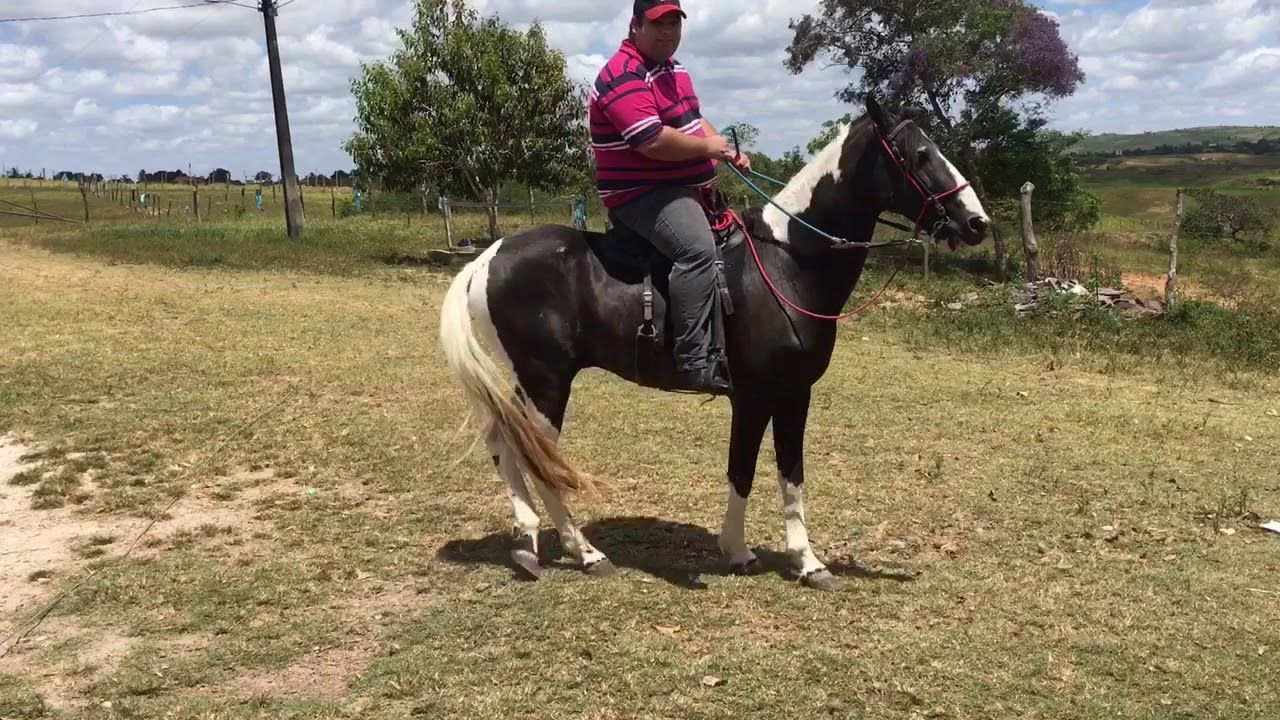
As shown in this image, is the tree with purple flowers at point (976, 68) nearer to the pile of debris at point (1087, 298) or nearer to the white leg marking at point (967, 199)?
the pile of debris at point (1087, 298)

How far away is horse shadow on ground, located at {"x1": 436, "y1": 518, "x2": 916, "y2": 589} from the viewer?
4895 millimetres

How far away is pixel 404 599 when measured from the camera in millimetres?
4508

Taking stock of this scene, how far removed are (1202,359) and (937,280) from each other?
688 cm

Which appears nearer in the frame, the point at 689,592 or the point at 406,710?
the point at 406,710

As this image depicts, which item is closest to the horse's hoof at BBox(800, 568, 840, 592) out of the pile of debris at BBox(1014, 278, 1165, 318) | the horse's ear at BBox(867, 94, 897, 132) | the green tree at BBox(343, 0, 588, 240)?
the horse's ear at BBox(867, 94, 897, 132)

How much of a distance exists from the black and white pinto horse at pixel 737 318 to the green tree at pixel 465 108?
54.2 ft

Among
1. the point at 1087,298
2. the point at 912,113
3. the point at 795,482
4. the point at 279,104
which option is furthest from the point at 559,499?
the point at 279,104

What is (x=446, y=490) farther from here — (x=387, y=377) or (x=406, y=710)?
(x=387, y=377)

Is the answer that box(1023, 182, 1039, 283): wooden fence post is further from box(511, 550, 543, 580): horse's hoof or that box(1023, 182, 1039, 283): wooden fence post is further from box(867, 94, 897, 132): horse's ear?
box(511, 550, 543, 580): horse's hoof

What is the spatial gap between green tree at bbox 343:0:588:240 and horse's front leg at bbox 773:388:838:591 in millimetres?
16960

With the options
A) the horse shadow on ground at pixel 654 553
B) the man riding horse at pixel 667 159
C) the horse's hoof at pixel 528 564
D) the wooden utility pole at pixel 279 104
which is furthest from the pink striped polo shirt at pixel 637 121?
the wooden utility pole at pixel 279 104

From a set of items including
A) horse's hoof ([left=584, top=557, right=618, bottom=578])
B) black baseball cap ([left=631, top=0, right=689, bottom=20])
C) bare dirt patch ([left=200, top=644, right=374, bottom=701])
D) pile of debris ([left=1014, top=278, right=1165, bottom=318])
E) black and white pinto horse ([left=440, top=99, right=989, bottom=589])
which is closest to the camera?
bare dirt patch ([left=200, top=644, right=374, bottom=701])

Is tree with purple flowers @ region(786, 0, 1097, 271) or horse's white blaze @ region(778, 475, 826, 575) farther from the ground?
tree with purple flowers @ region(786, 0, 1097, 271)

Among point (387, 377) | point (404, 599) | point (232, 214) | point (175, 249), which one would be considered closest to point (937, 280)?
point (387, 377)
